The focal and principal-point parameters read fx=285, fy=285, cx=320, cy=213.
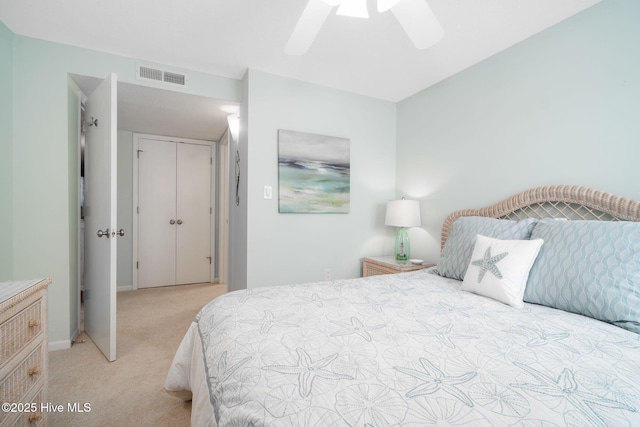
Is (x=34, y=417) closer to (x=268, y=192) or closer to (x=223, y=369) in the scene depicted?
(x=223, y=369)

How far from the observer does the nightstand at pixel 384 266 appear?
8.39 ft

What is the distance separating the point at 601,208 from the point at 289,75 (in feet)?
8.23

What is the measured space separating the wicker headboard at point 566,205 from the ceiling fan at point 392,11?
125cm

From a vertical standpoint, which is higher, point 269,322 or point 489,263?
point 489,263

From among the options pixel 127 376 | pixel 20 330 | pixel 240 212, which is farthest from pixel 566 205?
pixel 127 376

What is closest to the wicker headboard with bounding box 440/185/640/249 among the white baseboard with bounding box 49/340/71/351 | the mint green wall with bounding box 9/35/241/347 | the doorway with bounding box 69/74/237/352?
the doorway with bounding box 69/74/237/352

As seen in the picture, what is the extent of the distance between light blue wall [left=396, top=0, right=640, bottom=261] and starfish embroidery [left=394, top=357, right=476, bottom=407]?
1.66m

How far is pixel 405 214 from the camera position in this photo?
9.09ft

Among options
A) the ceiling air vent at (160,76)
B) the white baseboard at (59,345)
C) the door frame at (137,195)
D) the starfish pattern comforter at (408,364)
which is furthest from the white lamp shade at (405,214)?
the white baseboard at (59,345)

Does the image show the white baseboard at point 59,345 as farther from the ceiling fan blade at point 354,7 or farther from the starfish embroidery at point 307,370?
the ceiling fan blade at point 354,7

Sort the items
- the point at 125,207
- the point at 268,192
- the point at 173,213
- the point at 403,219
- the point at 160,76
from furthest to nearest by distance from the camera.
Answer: the point at 173,213 → the point at 125,207 → the point at 403,219 → the point at 268,192 → the point at 160,76

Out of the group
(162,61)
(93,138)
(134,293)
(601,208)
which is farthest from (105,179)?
(601,208)

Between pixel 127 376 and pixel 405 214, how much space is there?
2525 mm

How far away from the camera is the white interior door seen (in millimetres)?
2061
